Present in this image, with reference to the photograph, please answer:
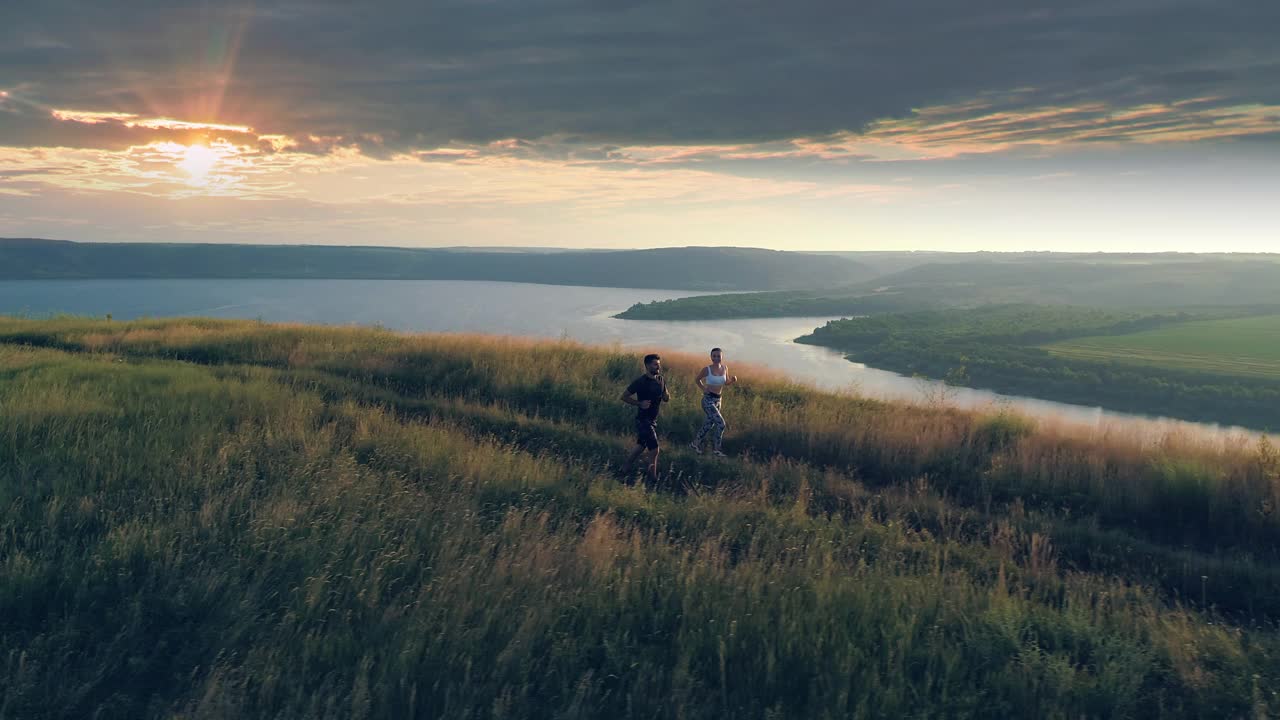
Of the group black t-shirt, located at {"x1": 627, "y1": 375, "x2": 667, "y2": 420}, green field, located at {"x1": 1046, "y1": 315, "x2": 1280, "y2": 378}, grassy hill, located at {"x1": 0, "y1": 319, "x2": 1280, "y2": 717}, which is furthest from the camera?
green field, located at {"x1": 1046, "y1": 315, "x2": 1280, "y2": 378}

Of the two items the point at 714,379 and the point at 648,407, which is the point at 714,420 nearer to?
the point at 714,379

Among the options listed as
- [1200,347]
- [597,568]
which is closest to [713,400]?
[597,568]

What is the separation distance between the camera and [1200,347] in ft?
172

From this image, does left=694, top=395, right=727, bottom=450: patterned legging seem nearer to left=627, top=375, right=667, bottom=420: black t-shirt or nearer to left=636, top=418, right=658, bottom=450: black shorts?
left=627, top=375, right=667, bottom=420: black t-shirt

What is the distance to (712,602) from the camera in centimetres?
473

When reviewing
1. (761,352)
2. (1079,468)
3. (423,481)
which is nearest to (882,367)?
(761,352)

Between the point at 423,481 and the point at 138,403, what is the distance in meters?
5.36

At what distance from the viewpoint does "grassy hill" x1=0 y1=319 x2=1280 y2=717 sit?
12.6 feet

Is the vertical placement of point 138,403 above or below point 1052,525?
above

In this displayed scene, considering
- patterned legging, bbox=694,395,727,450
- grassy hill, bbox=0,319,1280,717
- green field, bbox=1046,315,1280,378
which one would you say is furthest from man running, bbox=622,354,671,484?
green field, bbox=1046,315,1280,378

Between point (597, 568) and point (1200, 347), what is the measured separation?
65709 mm

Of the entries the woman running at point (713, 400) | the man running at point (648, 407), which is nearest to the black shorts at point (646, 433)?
the man running at point (648, 407)

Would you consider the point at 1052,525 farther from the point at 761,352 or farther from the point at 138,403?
the point at 761,352

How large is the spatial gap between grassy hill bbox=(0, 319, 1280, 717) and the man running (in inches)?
21.5
